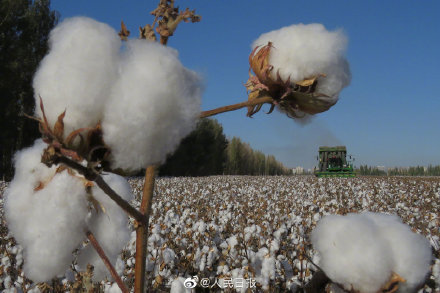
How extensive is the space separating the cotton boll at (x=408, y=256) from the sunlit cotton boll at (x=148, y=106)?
0.35 meters

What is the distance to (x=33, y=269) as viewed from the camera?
2.55ft

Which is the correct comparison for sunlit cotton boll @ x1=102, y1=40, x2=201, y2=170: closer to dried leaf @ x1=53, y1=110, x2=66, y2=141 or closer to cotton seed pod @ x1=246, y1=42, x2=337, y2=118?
dried leaf @ x1=53, y1=110, x2=66, y2=141

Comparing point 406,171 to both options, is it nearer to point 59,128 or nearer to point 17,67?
point 17,67

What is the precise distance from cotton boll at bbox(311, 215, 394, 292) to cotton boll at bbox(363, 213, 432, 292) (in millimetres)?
13

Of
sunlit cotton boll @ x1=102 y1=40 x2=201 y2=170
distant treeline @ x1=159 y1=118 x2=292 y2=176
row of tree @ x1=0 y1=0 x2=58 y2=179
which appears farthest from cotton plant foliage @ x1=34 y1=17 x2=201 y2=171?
distant treeline @ x1=159 y1=118 x2=292 y2=176

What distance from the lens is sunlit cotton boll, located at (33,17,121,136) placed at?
1.80 feet

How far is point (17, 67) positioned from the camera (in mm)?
13758

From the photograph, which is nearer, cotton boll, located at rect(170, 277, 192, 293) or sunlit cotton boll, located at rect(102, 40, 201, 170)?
sunlit cotton boll, located at rect(102, 40, 201, 170)

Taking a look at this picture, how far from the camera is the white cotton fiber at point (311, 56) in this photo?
727 mm

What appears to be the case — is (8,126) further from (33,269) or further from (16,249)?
(33,269)

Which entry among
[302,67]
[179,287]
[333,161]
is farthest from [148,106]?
[333,161]

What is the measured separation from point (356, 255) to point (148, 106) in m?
0.38

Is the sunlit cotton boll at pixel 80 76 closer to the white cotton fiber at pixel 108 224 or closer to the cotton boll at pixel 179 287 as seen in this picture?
the white cotton fiber at pixel 108 224

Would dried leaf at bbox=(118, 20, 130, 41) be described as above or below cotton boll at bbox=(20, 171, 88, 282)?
above
